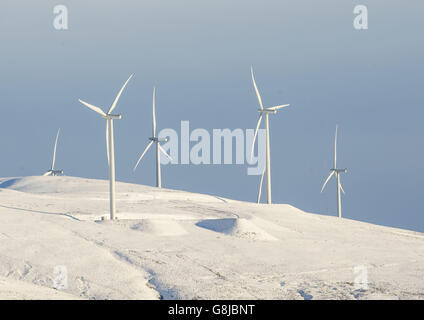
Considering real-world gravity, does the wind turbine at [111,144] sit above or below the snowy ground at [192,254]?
above

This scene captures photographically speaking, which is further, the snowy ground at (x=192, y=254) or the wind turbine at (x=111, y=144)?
the wind turbine at (x=111, y=144)

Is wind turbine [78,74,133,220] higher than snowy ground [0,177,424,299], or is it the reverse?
wind turbine [78,74,133,220]

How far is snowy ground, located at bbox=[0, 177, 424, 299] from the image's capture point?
136 ft

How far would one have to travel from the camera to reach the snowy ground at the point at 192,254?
41344mm

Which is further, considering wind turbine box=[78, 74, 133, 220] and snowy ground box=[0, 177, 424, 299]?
wind turbine box=[78, 74, 133, 220]

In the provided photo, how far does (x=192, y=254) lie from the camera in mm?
54875

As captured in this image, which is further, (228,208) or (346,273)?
(228,208)

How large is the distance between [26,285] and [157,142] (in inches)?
2978

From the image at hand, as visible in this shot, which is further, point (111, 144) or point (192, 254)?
point (111, 144)
